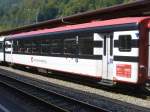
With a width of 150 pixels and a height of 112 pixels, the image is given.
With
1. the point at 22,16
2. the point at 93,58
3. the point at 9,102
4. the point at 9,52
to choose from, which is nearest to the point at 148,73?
the point at 93,58

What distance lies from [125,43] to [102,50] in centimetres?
189

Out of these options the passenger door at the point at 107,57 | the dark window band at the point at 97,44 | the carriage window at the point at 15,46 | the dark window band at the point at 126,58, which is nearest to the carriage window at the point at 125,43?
the dark window band at the point at 126,58

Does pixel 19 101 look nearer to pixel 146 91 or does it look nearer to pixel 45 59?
pixel 146 91

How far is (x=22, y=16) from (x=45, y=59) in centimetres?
14379

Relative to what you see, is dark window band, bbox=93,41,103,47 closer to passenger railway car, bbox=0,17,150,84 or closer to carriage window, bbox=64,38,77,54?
passenger railway car, bbox=0,17,150,84

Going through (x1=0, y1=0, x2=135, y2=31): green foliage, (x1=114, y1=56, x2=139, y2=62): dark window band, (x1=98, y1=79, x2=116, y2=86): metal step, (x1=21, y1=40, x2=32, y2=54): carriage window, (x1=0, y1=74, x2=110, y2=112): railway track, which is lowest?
(x1=0, y1=74, x2=110, y2=112): railway track

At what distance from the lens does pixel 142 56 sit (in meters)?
14.5

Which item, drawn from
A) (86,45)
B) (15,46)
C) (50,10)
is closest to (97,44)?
(86,45)

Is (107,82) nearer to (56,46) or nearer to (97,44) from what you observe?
(97,44)

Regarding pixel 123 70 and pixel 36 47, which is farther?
pixel 36 47

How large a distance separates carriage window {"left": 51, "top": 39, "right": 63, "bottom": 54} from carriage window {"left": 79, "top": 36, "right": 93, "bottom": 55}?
2823 millimetres

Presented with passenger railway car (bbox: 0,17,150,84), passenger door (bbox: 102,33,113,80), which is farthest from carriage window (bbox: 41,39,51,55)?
passenger door (bbox: 102,33,113,80)

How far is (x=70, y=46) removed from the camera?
20.2 meters

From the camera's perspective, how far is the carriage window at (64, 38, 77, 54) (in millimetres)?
19714
